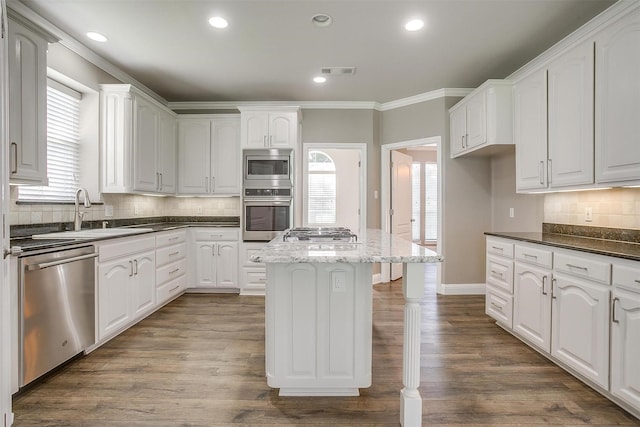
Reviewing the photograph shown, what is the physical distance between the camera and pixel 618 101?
2115 mm

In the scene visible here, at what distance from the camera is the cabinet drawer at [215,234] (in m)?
4.35

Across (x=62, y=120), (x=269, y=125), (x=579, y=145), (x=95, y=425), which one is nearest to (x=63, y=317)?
(x=95, y=425)

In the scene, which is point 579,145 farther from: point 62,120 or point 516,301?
point 62,120

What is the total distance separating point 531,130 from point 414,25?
140 cm

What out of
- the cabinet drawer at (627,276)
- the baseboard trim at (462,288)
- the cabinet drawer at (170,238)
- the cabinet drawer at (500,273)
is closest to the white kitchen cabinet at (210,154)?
the cabinet drawer at (170,238)

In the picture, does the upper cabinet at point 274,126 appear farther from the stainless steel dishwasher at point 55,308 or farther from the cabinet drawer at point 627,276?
the cabinet drawer at point 627,276

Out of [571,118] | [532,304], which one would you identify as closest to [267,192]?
[532,304]

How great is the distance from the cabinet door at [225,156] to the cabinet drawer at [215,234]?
556 mm

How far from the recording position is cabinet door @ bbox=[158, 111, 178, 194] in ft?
13.5

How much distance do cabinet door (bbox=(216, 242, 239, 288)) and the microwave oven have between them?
84 cm

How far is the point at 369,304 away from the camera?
6.40ft

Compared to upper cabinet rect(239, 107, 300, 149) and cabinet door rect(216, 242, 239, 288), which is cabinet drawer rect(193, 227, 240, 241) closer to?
cabinet door rect(216, 242, 239, 288)

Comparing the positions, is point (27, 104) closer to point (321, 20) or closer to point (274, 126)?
point (321, 20)

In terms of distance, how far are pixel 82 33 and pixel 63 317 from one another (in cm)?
237
